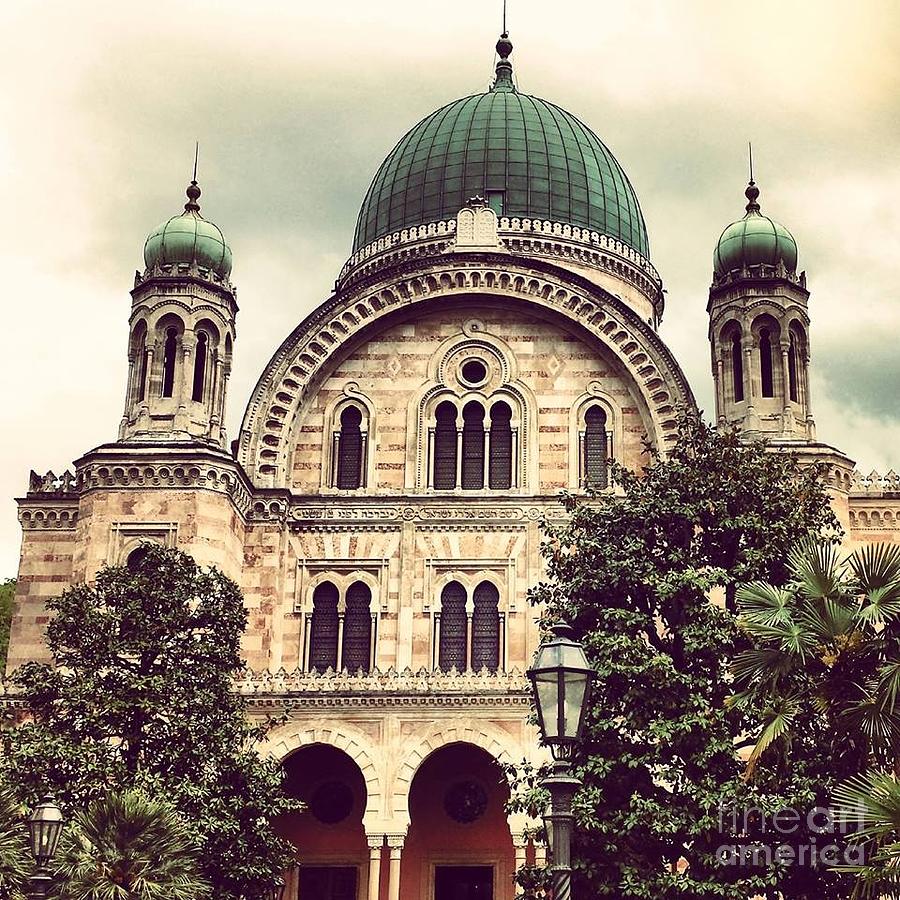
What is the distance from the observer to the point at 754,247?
3444cm

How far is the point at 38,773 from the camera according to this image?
22.1 metres

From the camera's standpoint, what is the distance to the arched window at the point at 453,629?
32375 mm

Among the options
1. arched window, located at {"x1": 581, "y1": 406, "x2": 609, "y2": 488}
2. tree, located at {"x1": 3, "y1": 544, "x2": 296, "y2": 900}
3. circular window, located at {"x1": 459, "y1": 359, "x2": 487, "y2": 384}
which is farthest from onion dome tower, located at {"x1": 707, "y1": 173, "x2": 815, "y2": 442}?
tree, located at {"x1": 3, "y1": 544, "x2": 296, "y2": 900}

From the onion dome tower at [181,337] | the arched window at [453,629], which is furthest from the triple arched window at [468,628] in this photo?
the onion dome tower at [181,337]

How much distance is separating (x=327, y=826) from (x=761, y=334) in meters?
15.4

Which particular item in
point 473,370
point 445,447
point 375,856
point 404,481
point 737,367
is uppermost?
point 473,370

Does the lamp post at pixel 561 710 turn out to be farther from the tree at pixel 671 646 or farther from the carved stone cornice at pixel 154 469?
the carved stone cornice at pixel 154 469

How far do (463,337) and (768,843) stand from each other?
18952 millimetres

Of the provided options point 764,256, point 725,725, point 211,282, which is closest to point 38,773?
point 725,725

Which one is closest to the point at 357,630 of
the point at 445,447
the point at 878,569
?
the point at 445,447

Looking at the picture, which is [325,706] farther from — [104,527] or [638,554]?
[638,554]

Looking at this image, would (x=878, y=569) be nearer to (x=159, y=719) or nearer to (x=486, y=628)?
(x=159, y=719)

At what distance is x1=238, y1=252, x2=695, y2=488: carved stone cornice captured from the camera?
34062 mm

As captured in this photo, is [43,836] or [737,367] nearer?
[43,836]
